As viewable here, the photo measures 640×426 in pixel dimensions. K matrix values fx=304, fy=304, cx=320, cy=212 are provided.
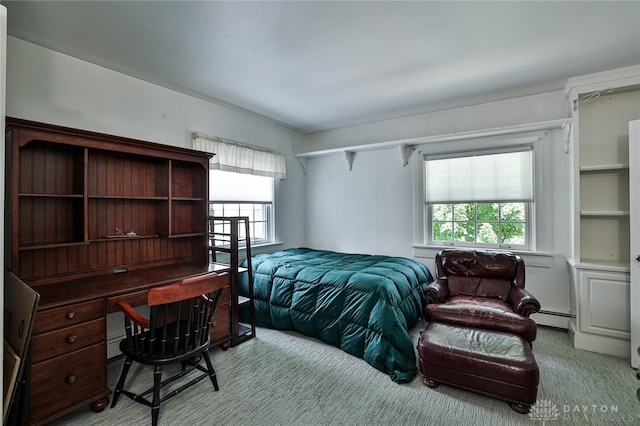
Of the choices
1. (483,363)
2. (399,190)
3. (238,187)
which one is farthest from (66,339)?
(399,190)

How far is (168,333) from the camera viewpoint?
209 centimetres

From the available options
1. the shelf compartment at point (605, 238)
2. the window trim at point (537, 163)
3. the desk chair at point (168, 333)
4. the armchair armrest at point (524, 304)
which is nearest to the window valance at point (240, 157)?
the desk chair at point (168, 333)

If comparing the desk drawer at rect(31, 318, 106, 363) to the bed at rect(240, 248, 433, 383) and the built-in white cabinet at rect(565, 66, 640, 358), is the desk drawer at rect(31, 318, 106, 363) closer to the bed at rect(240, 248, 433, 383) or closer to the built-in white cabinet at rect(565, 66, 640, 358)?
the bed at rect(240, 248, 433, 383)

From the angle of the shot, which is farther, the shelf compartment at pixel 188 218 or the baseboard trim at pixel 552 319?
the baseboard trim at pixel 552 319

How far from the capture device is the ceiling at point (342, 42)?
1.94 m

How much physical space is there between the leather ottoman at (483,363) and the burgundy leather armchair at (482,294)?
0.52 feet

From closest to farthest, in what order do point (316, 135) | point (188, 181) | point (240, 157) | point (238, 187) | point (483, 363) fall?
point (483, 363), point (188, 181), point (240, 157), point (238, 187), point (316, 135)

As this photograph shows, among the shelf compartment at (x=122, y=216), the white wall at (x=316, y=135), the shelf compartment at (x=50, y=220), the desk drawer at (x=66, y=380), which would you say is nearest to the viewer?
the desk drawer at (x=66, y=380)

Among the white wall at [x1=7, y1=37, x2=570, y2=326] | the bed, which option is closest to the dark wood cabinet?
the white wall at [x1=7, y1=37, x2=570, y2=326]

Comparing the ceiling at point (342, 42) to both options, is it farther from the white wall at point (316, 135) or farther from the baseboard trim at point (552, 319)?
the baseboard trim at point (552, 319)

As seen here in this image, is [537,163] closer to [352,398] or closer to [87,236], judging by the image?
[352,398]

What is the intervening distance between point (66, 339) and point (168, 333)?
55cm

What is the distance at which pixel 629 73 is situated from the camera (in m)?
2.74

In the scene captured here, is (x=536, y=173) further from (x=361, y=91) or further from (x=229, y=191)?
(x=229, y=191)
